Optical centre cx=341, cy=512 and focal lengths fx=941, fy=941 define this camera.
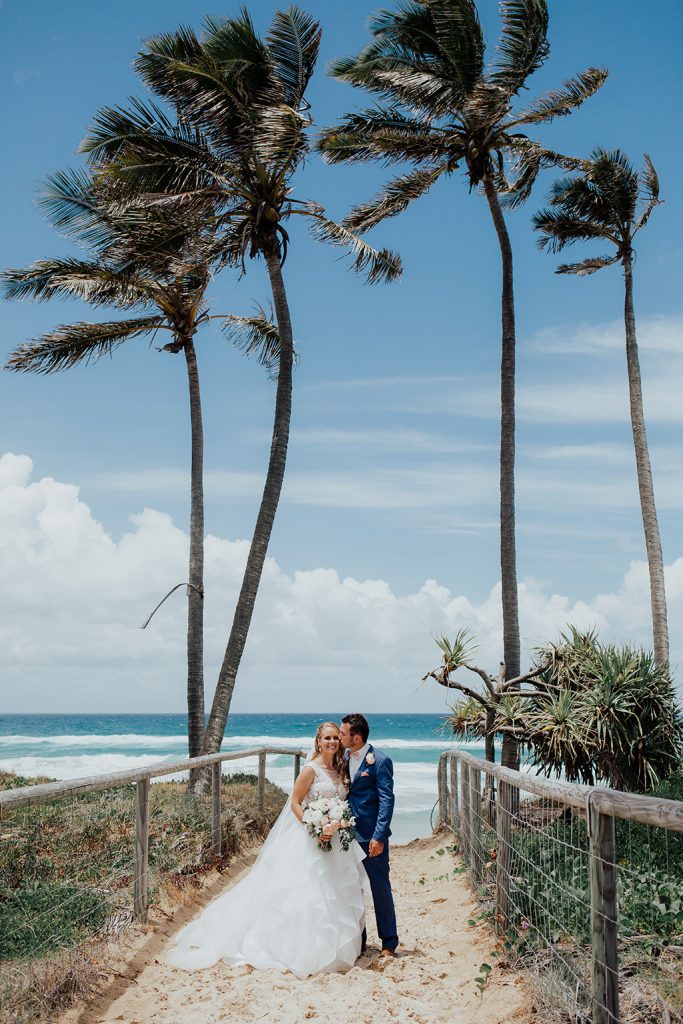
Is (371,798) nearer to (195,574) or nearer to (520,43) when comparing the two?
(195,574)

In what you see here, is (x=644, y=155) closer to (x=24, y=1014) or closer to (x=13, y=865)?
(x=13, y=865)

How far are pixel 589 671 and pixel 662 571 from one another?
25.4 ft

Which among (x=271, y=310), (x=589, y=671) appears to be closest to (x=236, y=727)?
(x=271, y=310)

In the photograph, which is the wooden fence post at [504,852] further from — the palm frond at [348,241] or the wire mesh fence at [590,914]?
the palm frond at [348,241]

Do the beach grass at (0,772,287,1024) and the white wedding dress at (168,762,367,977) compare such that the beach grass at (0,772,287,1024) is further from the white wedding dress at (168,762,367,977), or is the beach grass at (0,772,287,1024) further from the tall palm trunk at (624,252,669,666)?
the tall palm trunk at (624,252,669,666)

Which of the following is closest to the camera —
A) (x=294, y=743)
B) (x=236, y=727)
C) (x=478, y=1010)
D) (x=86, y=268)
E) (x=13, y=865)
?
(x=478, y=1010)

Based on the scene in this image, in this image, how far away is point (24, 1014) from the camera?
17.5 ft

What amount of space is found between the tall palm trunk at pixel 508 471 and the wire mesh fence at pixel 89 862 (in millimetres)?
4572

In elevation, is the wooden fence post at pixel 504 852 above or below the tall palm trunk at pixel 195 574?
below

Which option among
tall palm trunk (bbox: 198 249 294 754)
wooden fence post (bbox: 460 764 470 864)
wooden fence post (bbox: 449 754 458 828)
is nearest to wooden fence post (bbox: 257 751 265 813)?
tall palm trunk (bbox: 198 249 294 754)

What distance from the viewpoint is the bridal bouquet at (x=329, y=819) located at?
7160mm

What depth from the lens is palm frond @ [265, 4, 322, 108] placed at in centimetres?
1691

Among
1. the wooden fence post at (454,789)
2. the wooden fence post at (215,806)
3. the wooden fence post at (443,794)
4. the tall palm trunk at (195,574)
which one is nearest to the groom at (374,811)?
the wooden fence post at (215,806)

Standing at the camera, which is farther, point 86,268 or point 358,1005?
point 86,268
